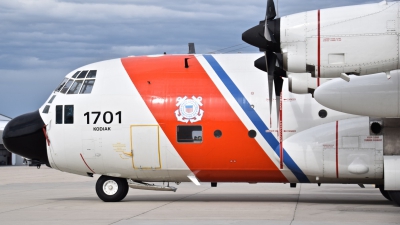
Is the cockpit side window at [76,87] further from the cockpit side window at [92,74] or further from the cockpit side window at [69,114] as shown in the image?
the cockpit side window at [69,114]

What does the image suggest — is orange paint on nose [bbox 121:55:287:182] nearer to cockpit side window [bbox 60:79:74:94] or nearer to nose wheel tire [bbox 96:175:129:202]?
cockpit side window [bbox 60:79:74:94]

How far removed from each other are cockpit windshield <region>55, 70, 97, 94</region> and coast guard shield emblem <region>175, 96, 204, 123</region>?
9.35ft

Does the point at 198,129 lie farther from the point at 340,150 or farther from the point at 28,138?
the point at 28,138

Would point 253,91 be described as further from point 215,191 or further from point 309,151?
point 215,191

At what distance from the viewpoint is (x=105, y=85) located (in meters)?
20.6

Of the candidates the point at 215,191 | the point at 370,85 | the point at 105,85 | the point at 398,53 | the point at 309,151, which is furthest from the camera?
the point at 215,191

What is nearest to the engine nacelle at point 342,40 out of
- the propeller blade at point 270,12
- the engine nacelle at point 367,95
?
the propeller blade at point 270,12

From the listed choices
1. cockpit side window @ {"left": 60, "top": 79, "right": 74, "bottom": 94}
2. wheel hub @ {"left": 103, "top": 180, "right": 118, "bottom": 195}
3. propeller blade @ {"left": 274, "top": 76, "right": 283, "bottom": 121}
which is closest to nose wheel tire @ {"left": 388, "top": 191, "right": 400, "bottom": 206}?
propeller blade @ {"left": 274, "top": 76, "right": 283, "bottom": 121}

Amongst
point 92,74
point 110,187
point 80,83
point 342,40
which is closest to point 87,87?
point 80,83

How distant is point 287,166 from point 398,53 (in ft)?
20.8

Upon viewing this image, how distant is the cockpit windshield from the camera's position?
20859 mm

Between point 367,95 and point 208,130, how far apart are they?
5.37 metres

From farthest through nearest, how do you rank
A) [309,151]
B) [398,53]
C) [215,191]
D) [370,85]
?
[215,191], [309,151], [370,85], [398,53]

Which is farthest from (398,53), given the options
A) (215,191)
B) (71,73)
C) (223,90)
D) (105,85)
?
(215,191)
